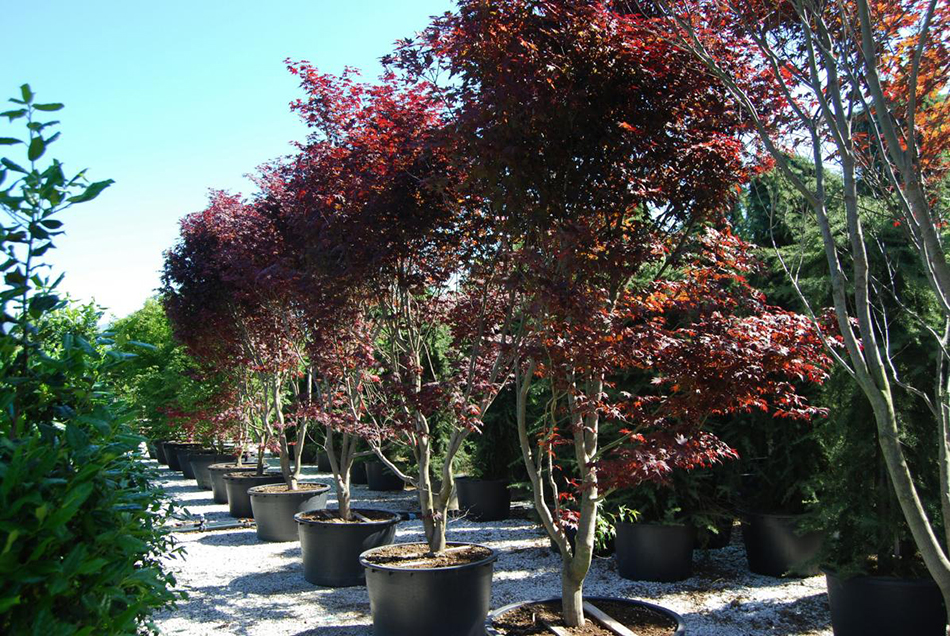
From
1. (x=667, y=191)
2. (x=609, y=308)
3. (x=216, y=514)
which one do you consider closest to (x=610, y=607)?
(x=609, y=308)

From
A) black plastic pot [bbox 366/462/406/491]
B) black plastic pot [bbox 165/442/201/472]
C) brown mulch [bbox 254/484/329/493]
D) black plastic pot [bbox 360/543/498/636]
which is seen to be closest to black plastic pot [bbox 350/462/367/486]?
black plastic pot [bbox 366/462/406/491]

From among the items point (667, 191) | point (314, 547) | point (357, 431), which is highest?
point (667, 191)

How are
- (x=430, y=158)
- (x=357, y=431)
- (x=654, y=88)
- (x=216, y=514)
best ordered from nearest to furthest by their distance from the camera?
(x=654, y=88)
(x=430, y=158)
(x=357, y=431)
(x=216, y=514)

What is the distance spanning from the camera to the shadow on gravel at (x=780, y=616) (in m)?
4.92

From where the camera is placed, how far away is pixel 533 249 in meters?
3.89

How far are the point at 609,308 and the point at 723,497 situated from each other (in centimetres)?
396

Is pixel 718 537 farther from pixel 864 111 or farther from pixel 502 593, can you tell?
pixel 864 111

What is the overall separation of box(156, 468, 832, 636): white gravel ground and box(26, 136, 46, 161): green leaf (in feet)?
10.9

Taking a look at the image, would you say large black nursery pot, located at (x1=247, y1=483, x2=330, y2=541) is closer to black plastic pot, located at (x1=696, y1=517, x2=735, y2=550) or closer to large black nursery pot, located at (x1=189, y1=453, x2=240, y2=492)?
black plastic pot, located at (x1=696, y1=517, x2=735, y2=550)

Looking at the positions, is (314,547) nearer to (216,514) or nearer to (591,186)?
(591,186)

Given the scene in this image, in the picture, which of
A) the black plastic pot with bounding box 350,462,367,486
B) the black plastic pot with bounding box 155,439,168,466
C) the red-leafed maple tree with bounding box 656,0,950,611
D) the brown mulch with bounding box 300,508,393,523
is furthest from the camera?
the black plastic pot with bounding box 155,439,168,466

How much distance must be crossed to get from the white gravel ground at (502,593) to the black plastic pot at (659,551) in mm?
93

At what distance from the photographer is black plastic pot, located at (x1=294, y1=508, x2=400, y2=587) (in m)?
6.12

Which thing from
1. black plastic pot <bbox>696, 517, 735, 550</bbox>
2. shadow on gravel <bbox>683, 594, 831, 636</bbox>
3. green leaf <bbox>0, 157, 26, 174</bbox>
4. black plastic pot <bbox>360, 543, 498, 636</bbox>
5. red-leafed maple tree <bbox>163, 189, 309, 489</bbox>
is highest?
red-leafed maple tree <bbox>163, 189, 309, 489</bbox>
